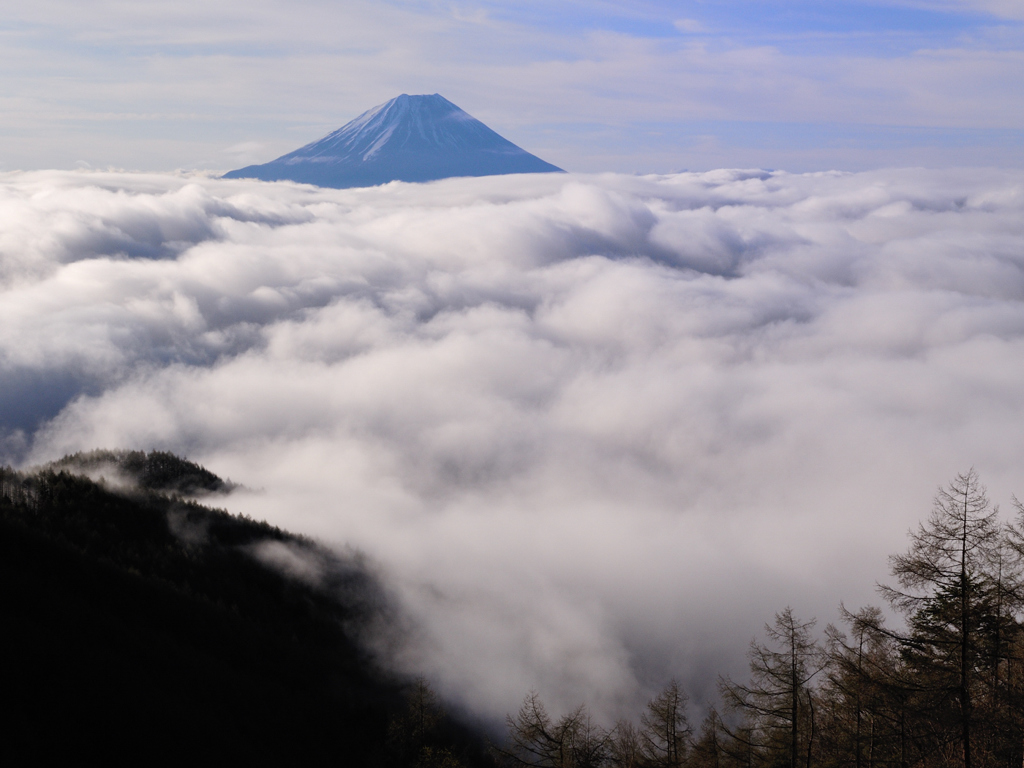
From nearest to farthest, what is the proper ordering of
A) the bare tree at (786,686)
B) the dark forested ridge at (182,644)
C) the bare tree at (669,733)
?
the bare tree at (786,686) < the bare tree at (669,733) < the dark forested ridge at (182,644)

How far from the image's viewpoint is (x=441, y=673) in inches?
4867

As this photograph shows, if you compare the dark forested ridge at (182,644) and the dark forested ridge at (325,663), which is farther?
the dark forested ridge at (182,644)

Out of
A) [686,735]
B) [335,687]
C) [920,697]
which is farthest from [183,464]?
[920,697]

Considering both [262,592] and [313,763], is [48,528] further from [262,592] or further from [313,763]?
[313,763]

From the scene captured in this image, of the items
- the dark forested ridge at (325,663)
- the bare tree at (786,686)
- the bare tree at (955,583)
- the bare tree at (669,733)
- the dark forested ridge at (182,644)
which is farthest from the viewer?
the dark forested ridge at (182,644)

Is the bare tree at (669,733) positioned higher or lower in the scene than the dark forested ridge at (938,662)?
lower

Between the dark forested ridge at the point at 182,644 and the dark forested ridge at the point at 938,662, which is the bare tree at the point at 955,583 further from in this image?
the dark forested ridge at the point at 182,644

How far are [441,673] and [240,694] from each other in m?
63.4

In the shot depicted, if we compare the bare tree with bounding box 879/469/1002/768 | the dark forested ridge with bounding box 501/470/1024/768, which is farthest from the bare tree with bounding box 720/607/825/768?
the bare tree with bounding box 879/469/1002/768

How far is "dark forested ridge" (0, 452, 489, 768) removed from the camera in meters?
46.2

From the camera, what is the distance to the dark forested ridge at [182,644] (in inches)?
1817

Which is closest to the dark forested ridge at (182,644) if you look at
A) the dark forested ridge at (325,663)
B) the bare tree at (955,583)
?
the dark forested ridge at (325,663)

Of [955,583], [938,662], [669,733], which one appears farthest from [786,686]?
[955,583]

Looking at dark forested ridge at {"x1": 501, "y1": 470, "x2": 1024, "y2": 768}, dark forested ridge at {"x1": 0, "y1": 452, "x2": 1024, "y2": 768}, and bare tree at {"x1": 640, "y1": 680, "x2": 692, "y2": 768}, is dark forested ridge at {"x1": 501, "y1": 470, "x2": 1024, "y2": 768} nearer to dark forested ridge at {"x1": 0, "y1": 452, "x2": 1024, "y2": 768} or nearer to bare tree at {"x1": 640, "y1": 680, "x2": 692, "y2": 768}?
dark forested ridge at {"x1": 0, "y1": 452, "x2": 1024, "y2": 768}
